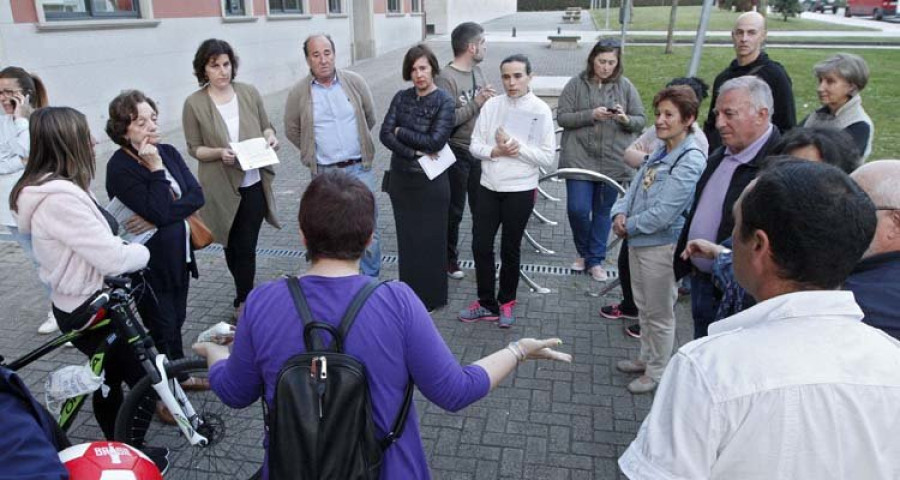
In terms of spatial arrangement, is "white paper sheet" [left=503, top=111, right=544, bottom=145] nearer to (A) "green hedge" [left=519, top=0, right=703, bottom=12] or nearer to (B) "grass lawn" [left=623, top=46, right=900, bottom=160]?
(B) "grass lawn" [left=623, top=46, right=900, bottom=160]

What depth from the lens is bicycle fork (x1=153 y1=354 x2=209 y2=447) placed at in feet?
9.15

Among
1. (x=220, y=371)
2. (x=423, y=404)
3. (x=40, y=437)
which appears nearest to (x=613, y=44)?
(x=423, y=404)

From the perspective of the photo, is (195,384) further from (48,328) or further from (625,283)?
(625,283)

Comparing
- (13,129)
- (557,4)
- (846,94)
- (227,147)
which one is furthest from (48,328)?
(557,4)

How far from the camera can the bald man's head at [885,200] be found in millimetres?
1761

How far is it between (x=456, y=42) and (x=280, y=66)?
11238 mm

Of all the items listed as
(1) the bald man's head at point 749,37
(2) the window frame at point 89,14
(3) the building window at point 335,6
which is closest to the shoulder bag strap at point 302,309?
(1) the bald man's head at point 749,37

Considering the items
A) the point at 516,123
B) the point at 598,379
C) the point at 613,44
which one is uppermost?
the point at 613,44

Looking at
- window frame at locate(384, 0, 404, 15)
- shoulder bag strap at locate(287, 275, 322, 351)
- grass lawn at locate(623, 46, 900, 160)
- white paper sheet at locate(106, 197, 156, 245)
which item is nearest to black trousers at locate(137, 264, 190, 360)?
white paper sheet at locate(106, 197, 156, 245)

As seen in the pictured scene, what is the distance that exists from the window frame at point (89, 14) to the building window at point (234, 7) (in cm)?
282

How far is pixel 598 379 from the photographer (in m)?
3.88

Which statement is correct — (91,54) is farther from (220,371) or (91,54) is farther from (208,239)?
(220,371)

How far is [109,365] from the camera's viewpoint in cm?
292

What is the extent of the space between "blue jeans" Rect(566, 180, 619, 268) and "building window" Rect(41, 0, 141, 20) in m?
7.39
